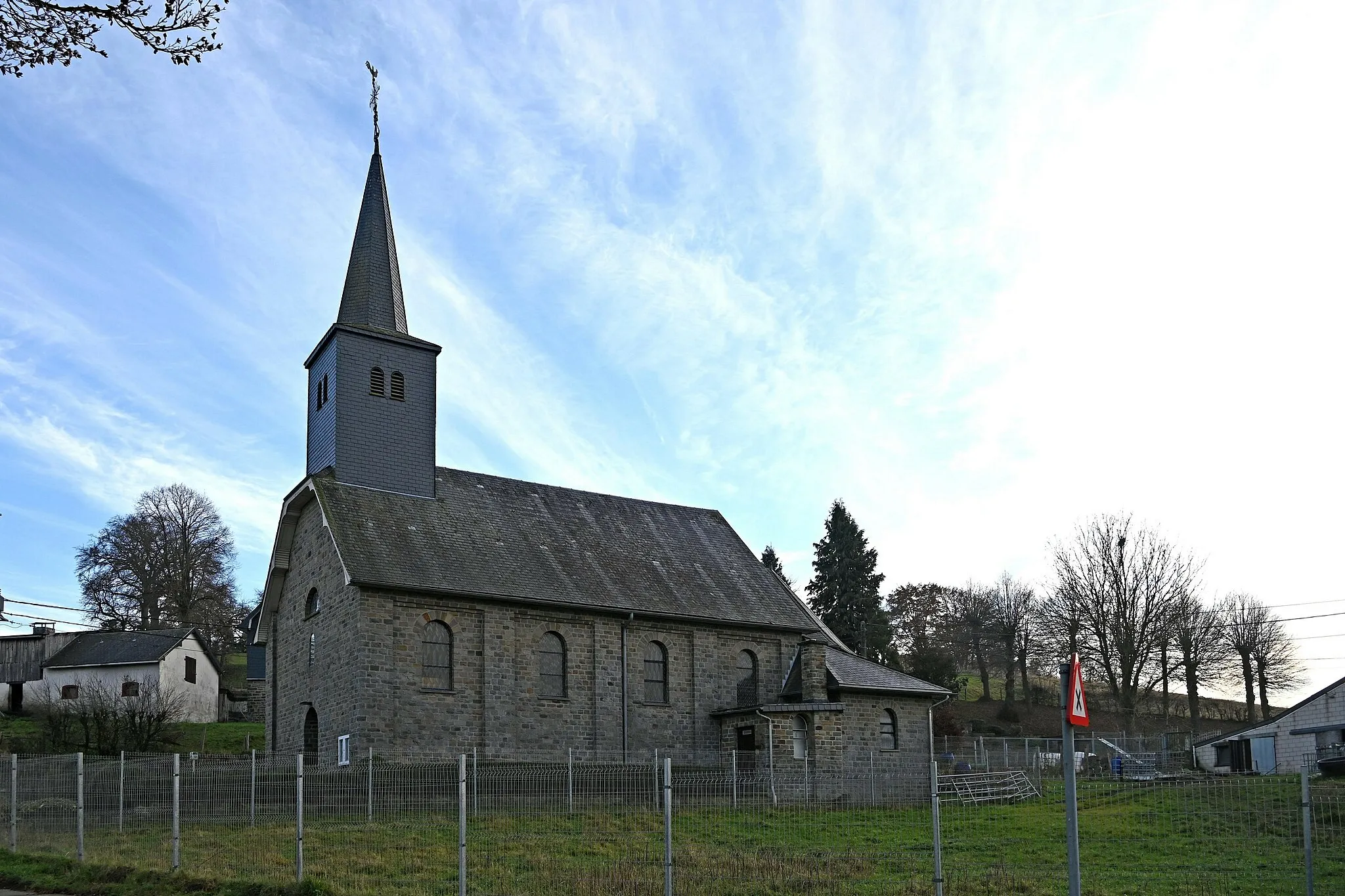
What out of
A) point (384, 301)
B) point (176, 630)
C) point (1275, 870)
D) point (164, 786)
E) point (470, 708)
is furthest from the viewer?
point (176, 630)

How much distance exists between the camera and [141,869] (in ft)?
52.5

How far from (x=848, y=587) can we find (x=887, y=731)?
1337 inches

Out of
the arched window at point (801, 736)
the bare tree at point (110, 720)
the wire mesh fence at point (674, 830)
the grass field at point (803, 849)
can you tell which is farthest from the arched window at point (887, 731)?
the bare tree at point (110, 720)

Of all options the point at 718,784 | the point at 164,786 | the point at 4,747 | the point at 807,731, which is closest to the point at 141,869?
the point at 164,786

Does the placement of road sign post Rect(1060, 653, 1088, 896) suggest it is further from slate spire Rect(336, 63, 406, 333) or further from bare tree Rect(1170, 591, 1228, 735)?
bare tree Rect(1170, 591, 1228, 735)


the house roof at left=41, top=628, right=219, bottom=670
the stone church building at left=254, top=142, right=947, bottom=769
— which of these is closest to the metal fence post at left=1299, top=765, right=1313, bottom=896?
the stone church building at left=254, top=142, right=947, bottom=769

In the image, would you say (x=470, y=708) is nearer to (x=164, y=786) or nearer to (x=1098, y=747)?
(x=164, y=786)

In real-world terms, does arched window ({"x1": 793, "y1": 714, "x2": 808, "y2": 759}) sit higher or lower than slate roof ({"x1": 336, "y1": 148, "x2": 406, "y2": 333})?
lower

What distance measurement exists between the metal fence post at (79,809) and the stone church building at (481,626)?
1018cm

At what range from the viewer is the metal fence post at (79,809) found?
17.3m

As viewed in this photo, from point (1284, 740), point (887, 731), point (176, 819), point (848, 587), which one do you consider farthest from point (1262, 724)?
point (176, 819)

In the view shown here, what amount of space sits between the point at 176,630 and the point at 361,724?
31.9m

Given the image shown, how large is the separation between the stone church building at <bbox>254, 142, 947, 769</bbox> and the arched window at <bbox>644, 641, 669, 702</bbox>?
0.19ft

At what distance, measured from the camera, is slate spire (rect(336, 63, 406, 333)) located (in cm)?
3409
